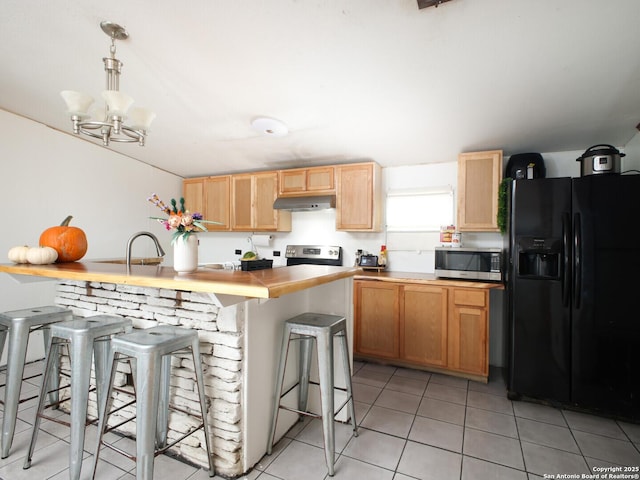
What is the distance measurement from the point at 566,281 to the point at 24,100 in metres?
4.72

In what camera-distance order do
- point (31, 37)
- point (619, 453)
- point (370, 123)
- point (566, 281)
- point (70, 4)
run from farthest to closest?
point (370, 123) → point (566, 281) → point (31, 37) → point (619, 453) → point (70, 4)

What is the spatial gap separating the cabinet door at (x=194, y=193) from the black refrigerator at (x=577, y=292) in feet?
12.5

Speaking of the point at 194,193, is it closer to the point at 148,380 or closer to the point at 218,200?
the point at 218,200

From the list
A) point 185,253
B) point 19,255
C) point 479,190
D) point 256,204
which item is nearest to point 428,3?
point 185,253

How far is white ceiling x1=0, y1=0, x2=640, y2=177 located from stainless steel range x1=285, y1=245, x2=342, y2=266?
4.34 ft

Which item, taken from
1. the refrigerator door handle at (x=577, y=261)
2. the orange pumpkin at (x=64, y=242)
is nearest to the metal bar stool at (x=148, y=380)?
the orange pumpkin at (x=64, y=242)

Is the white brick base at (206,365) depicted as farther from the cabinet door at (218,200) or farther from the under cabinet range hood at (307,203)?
the cabinet door at (218,200)

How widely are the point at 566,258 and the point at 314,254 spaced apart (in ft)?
8.33

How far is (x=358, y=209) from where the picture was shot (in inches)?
141

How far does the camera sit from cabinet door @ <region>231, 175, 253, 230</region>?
4.21m

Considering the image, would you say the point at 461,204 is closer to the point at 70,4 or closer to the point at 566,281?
the point at 566,281

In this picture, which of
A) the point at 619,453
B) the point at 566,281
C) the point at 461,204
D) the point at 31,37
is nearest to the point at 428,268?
the point at 461,204

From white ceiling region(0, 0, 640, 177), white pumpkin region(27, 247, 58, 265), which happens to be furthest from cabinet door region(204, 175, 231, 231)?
white pumpkin region(27, 247, 58, 265)

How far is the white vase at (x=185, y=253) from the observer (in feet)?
5.65
